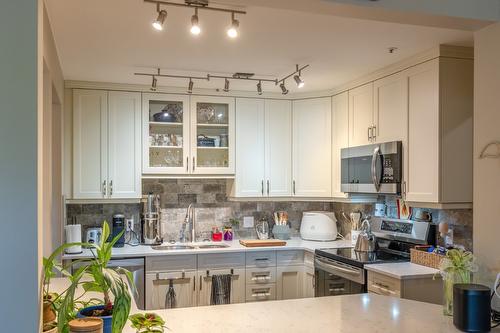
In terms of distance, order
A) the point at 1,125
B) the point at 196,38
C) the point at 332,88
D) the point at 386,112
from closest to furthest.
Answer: the point at 1,125 < the point at 196,38 < the point at 386,112 < the point at 332,88

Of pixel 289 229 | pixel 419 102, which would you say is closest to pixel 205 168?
pixel 289 229

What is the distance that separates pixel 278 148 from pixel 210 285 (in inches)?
61.5

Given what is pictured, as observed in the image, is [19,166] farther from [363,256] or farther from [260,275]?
[260,275]

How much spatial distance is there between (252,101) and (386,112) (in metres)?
1.54

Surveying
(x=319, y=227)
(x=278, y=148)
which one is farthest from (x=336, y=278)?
(x=278, y=148)

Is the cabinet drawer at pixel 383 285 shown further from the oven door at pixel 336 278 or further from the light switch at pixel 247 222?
the light switch at pixel 247 222

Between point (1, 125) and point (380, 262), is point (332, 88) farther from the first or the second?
point (1, 125)

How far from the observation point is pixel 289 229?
16.2ft

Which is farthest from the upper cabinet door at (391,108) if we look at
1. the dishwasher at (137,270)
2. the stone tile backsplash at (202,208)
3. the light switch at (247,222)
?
the dishwasher at (137,270)

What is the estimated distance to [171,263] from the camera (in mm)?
4141

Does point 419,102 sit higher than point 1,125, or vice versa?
point 419,102

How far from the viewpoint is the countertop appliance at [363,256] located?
3.52m

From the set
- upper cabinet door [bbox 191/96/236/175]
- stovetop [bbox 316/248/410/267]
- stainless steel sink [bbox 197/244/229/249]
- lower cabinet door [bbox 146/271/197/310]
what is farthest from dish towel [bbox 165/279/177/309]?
stovetop [bbox 316/248/410/267]

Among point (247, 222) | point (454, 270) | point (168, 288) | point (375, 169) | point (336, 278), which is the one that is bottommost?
point (168, 288)
